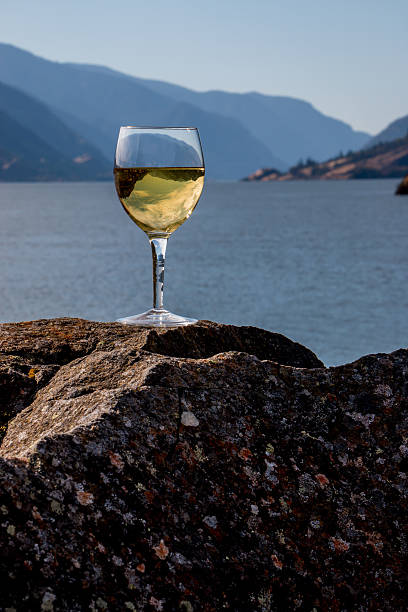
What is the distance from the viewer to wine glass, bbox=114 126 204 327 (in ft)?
10.7

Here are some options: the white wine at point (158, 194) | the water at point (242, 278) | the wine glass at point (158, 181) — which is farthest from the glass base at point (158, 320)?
the water at point (242, 278)

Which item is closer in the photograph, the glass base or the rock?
the glass base

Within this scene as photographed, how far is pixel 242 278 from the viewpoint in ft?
166

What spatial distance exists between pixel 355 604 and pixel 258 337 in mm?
1390

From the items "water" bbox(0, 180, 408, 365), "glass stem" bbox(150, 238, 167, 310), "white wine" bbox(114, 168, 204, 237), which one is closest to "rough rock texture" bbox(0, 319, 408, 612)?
"glass stem" bbox(150, 238, 167, 310)

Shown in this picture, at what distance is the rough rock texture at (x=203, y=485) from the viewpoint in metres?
1.59

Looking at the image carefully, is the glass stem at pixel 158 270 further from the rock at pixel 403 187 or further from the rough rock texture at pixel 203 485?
the rock at pixel 403 187

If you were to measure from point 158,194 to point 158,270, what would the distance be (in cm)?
36

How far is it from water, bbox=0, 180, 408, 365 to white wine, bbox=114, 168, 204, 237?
957 inches

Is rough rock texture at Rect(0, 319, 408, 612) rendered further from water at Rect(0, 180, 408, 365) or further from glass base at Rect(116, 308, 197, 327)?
water at Rect(0, 180, 408, 365)

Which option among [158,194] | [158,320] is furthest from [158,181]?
[158,320]

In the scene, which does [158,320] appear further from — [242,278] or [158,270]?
[242,278]

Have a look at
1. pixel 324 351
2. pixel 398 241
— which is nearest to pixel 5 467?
pixel 324 351

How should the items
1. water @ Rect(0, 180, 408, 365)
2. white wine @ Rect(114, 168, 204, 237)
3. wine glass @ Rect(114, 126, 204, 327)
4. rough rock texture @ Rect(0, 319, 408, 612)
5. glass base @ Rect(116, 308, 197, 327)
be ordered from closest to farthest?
rough rock texture @ Rect(0, 319, 408, 612) < glass base @ Rect(116, 308, 197, 327) < wine glass @ Rect(114, 126, 204, 327) < white wine @ Rect(114, 168, 204, 237) < water @ Rect(0, 180, 408, 365)
